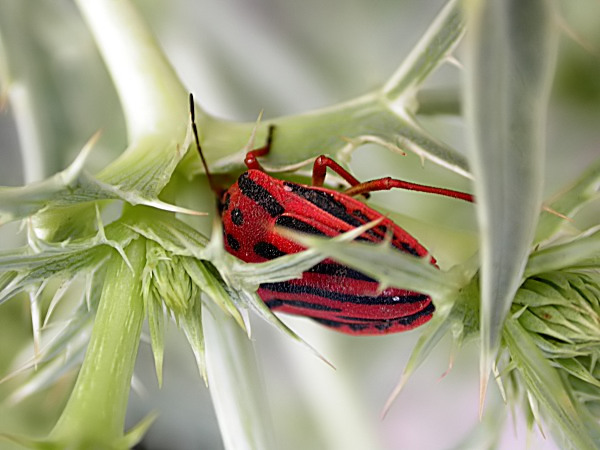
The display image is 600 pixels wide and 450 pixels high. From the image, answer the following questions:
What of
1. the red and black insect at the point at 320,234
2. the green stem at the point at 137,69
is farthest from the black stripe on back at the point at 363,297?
the green stem at the point at 137,69

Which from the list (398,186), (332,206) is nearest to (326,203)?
(332,206)

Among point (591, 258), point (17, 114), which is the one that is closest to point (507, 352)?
point (591, 258)

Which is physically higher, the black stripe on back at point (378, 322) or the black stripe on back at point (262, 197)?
the black stripe on back at point (262, 197)

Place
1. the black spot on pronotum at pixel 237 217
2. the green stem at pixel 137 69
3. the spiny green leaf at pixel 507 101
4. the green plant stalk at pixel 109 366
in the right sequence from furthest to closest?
the green stem at pixel 137 69
the black spot on pronotum at pixel 237 217
the green plant stalk at pixel 109 366
the spiny green leaf at pixel 507 101

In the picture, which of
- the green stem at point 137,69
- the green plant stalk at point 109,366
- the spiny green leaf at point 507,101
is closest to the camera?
the spiny green leaf at point 507,101

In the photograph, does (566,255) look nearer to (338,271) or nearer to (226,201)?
(338,271)

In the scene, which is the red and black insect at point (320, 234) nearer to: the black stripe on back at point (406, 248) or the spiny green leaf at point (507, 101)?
the black stripe on back at point (406, 248)

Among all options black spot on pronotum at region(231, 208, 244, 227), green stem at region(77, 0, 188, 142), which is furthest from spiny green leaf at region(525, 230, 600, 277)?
green stem at region(77, 0, 188, 142)

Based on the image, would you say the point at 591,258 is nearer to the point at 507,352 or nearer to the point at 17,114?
the point at 507,352
